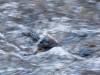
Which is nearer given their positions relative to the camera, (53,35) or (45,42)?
(45,42)

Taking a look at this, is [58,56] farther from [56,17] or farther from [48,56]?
[56,17]

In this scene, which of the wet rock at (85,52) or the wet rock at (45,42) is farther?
the wet rock at (45,42)

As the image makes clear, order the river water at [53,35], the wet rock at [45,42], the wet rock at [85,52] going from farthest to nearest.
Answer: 1. the wet rock at [45,42]
2. the wet rock at [85,52]
3. the river water at [53,35]

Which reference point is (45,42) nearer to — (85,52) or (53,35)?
→ (53,35)

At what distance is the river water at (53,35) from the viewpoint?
13.6ft

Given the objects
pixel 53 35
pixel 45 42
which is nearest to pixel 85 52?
pixel 45 42

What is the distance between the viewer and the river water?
413cm

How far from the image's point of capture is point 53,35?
16.2 ft

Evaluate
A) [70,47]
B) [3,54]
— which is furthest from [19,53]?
[70,47]

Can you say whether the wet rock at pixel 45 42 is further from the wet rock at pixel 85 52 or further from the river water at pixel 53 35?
the wet rock at pixel 85 52

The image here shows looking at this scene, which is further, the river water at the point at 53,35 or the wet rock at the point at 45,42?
the wet rock at the point at 45,42

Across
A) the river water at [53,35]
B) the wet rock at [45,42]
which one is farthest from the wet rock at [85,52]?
the wet rock at [45,42]

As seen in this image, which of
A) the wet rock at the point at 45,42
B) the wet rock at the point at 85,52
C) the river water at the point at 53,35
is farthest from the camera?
the wet rock at the point at 45,42

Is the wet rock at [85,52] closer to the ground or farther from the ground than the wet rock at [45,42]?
closer to the ground
